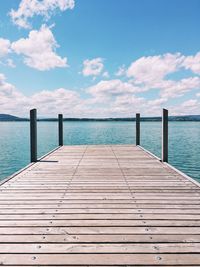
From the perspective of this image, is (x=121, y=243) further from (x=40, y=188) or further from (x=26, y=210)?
(x=40, y=188)

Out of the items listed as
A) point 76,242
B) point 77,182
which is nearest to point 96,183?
point 77,182

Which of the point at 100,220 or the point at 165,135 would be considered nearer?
the point at 100,220

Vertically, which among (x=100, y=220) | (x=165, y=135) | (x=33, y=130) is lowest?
(x=100, y=220)

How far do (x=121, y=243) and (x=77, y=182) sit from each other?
3185 millimetres

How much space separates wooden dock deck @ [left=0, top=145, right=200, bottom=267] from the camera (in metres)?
3.14

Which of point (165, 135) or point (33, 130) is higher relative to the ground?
point (33, 130)

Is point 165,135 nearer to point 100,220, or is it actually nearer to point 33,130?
point 33,130

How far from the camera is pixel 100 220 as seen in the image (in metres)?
4.10

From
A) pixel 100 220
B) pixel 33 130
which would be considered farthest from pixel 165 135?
pixel 100 220

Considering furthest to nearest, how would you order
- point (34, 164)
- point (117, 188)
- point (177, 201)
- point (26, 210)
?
1. point (34, 164)
2. point (117, 188)
3. point (177, 201)
4. point (26, 210)

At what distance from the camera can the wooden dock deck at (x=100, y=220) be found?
3137 mm

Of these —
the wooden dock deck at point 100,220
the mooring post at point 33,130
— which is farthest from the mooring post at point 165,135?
the mooring post at point 33,130

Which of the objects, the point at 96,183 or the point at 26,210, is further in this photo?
the point at 96,183

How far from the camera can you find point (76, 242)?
344 cm
